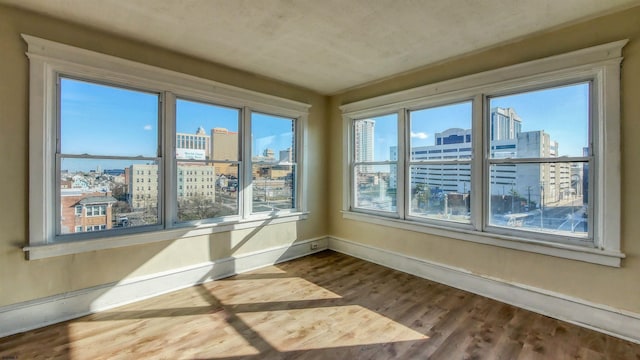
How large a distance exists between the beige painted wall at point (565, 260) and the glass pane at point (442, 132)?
0.40m

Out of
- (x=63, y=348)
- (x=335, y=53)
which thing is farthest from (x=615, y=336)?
(x=63, y=348)

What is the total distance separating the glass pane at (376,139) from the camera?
421 centimetres

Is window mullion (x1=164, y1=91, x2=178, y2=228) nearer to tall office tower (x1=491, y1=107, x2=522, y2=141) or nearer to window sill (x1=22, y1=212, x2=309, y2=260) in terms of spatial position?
window sill (x1=22, y1=212, x2=309, y2=260)

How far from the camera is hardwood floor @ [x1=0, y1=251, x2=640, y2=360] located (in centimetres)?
218

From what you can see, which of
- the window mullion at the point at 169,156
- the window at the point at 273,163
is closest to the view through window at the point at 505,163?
the window at the point at 273,163

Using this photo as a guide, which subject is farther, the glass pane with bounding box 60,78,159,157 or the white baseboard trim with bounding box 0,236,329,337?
the glass pane with bounding box 60,78,159,157

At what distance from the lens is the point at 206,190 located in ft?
11.9

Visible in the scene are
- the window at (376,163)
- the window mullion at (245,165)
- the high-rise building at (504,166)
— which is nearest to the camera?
the high-rise building at (504,166)

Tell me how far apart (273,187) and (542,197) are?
130 inches

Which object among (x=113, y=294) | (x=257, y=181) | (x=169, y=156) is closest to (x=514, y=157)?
(x=257, y=181)

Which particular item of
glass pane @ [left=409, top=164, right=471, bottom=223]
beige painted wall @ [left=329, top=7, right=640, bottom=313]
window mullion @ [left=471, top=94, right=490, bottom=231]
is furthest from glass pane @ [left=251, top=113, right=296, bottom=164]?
window mullion @ [left=471, top=94, right=490, bottom=231]

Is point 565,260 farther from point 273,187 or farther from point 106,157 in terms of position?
point 106,157

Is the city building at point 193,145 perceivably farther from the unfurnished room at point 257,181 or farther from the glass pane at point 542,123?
the glass pane at point 542,123

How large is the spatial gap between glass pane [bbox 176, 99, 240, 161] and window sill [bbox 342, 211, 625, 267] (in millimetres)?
2458
